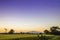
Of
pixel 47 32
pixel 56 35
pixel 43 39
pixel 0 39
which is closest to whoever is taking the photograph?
pixel 0 39

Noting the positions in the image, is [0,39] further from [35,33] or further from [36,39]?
[35,33]

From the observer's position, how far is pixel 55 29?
13812 mm

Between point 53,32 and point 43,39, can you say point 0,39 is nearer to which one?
point 43,39

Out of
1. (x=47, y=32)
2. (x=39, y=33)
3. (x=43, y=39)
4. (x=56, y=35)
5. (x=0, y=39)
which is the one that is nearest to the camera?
(x=0, y=39)

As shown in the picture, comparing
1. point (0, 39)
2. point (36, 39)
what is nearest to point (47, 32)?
point (36, 39)

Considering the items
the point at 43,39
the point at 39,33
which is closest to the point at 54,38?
the point at 39,33

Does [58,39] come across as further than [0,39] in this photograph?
Yes

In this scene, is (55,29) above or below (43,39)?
above

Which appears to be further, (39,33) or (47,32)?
(47,32)

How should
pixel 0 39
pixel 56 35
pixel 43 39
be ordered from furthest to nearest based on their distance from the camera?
pixel 56 35
pixel 43 39
pixel 0 39

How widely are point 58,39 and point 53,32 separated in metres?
1.63

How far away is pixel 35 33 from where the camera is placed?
12898mm

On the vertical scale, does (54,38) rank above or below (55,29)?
below

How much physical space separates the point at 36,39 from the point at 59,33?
3.81 meters
